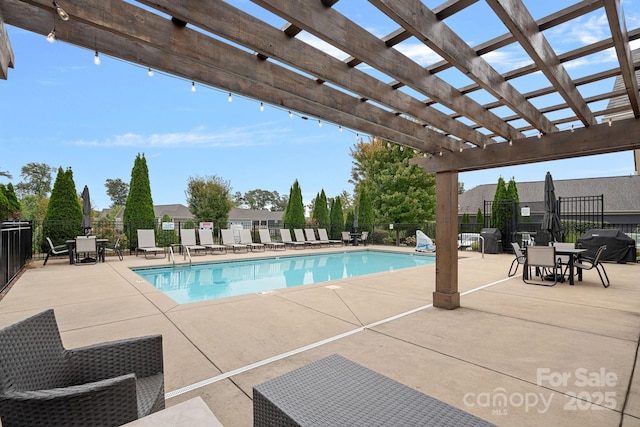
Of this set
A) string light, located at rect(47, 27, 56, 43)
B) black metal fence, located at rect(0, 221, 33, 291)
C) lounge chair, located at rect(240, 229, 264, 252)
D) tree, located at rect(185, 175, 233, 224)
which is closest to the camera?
string light, located at rect(47, 27, 56, 43)

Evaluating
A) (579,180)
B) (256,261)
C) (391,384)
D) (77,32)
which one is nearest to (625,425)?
(391,384)

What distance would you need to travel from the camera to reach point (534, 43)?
6.97 ft

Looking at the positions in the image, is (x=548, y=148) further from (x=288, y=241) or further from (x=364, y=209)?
(x=364, y=209)

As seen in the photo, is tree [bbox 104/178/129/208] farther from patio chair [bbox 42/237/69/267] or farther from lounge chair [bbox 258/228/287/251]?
patio chair [bbox 42/237/69/267]

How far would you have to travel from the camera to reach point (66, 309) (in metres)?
4.33

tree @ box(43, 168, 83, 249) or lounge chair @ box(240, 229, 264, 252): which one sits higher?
tree @ box(43, 168, 83, 249)

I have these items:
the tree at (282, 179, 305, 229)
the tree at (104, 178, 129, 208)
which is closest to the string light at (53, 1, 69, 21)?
the tree at (282, 179, 305, 229)

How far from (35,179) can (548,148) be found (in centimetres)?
4486

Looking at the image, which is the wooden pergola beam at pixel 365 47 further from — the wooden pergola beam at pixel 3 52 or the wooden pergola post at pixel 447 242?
the wooden pergola beam at pixel 3 52

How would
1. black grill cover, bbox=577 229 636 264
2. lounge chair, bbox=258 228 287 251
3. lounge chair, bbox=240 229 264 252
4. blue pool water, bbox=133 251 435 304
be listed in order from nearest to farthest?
blue pool water, bbox=133 251 435 304 → black grill cover, bbox=577 229 636 264 → lounge chair, bbox=240 229 264 252 → lounge chair, bbox=258 228 287 251

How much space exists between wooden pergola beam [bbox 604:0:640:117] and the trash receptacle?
10.3 metres

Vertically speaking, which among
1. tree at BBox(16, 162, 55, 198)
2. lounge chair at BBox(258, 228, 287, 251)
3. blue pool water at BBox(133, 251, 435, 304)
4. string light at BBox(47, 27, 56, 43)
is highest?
tree at BBox(16, 162, 55, 198)

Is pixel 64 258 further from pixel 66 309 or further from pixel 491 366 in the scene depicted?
pixel 491 366

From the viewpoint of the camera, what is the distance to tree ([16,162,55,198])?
3359 cm
